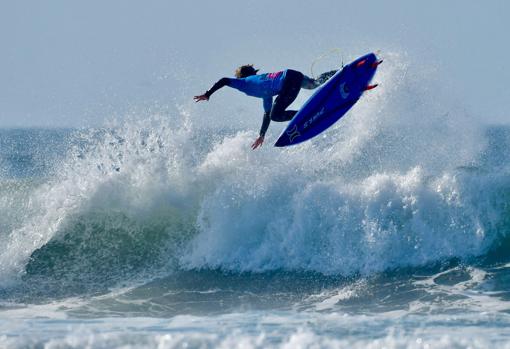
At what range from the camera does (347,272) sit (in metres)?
9.86

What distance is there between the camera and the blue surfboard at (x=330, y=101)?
32.3ft

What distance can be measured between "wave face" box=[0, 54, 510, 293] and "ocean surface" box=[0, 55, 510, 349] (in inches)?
1.1

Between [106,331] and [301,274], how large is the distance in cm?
338

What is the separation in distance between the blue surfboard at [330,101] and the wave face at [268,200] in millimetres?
1575

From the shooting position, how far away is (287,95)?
32.2ft

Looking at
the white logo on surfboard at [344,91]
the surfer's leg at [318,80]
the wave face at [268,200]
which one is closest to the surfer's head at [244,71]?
the surfer's leg at [318,80]

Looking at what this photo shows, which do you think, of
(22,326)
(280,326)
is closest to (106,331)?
(22,326)

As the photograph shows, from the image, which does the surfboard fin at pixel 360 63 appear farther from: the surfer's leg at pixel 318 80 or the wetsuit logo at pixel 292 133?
the wetsuit logo at pixel 292 133

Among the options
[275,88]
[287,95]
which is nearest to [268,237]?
[287,95]

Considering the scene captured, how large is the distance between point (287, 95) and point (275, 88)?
8.4 inches

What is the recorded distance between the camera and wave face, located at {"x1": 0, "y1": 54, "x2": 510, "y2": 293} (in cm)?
1034

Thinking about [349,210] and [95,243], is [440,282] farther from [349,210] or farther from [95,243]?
[95,243]

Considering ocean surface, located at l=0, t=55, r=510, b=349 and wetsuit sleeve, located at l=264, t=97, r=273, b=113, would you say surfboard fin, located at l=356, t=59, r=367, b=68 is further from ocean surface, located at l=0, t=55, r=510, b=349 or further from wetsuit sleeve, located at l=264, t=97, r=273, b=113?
ocean surface, located at l=0, t=55, r=510, b=349

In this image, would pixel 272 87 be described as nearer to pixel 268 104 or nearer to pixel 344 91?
pixel 268 104
